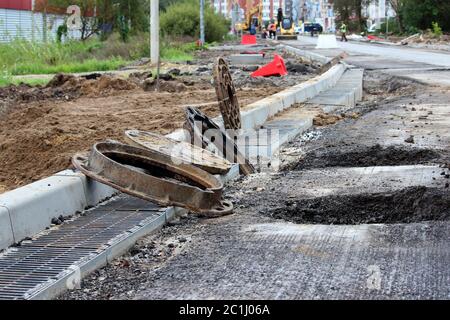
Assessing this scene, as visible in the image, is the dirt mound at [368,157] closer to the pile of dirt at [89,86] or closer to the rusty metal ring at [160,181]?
the rusty metal ring at [160,181]

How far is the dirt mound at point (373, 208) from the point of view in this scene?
5480 millimetres

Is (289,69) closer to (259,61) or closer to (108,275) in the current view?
(259,61)

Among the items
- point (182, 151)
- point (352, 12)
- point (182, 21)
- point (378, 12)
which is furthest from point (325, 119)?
point (378, 12)

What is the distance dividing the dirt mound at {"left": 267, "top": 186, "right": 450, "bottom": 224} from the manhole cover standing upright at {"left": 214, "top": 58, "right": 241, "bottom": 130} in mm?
2697

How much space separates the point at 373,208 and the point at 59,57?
23026mm

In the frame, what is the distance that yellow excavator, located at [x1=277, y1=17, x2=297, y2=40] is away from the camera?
2712 inches

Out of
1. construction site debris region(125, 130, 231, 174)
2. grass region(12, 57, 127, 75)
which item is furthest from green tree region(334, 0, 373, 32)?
construction site debris region(125, 130, 231, 174)

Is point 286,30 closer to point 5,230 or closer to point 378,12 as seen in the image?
point 378,12

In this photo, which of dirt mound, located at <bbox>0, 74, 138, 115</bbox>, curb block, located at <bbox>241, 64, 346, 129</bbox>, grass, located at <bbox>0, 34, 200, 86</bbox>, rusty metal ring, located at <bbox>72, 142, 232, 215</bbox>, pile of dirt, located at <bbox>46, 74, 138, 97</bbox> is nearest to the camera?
rusty metal ring, located at <bbox>72, 142, 232, 215</bbox>

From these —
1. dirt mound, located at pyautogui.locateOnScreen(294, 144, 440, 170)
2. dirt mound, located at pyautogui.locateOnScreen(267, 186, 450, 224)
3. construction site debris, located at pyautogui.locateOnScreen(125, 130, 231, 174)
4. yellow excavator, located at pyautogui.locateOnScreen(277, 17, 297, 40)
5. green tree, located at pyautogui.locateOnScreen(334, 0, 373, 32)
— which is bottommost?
dirt mound, located at pyautogui.locateOnScreen(267, 186, 450, 224)

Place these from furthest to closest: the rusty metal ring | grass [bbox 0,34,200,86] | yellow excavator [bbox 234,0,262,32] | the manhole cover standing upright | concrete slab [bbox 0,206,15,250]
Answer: yellow excavator [bbox 234,0,262,32], grass [bbox 0,34,200,86], the manhole cover standing upright, the rusty metal ring, concrete slab [bbox 0,206,15,250]

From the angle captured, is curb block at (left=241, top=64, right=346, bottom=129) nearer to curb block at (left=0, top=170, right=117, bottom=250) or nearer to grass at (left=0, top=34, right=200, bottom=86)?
curb block at (left=0, top=170, right=117, bottom=250)

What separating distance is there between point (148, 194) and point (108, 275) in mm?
1320

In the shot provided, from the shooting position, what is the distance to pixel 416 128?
9812 millimetres
